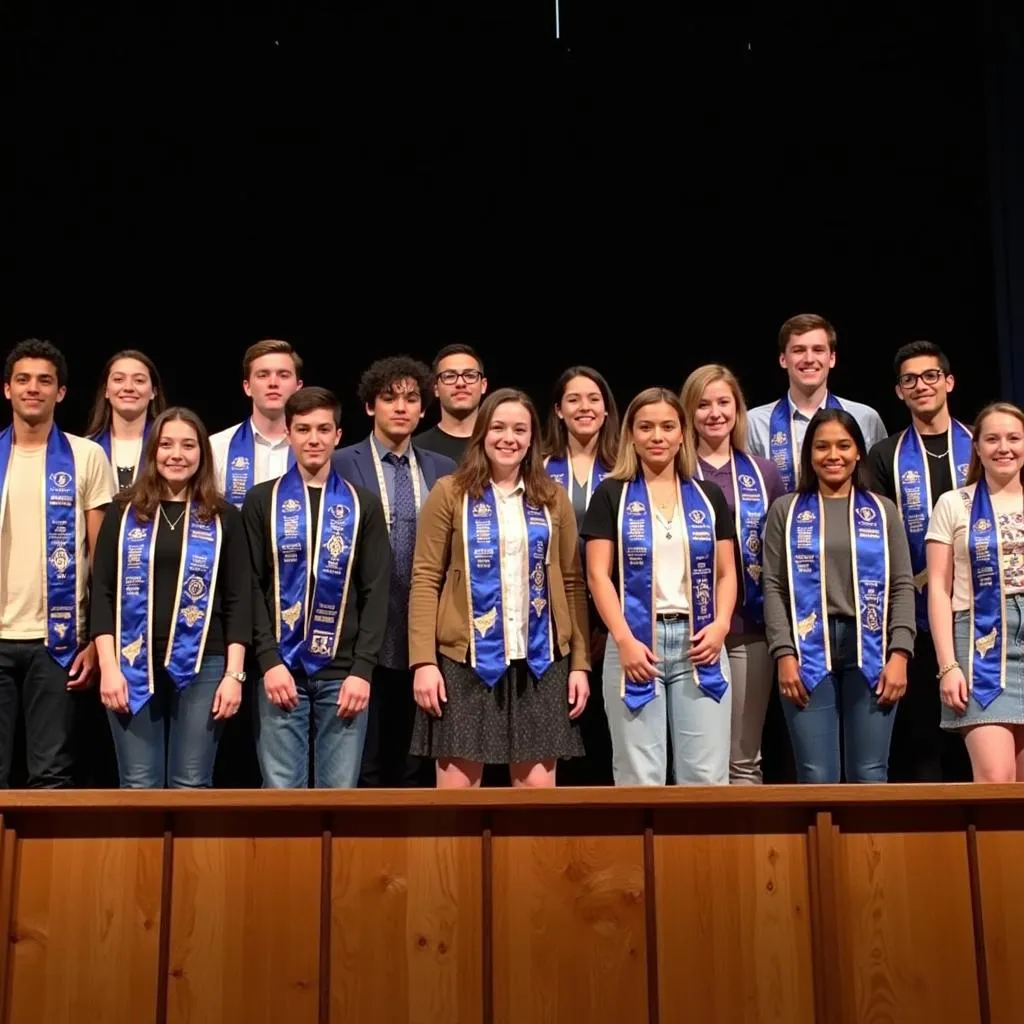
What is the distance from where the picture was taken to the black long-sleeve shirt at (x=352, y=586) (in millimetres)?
3330

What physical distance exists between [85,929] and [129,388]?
1798 mm

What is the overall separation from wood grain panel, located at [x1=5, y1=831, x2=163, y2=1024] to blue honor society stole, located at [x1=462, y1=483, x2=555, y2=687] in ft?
3.16

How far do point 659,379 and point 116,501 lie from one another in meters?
2.55

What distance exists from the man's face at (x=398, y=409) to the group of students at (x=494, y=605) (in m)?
0.21

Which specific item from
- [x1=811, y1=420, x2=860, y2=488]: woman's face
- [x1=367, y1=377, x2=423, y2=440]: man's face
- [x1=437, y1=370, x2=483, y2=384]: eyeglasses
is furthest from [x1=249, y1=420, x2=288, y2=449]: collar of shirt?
[x1=811, y1=420, x2=860, y2=488]: woman's face

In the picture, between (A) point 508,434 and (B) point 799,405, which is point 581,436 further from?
(B) point 799,405

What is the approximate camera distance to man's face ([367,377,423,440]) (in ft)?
12.5

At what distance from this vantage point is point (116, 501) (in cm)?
344

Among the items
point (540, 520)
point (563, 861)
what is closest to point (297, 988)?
point (563, 861)

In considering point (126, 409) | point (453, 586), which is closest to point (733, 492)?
point (453, 586)

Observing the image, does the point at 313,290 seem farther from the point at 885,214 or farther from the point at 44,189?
the point at 885,214

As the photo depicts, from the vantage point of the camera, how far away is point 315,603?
339cm

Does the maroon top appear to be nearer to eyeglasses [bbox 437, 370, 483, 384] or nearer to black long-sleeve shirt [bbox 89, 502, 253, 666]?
eyeglasses [bbox 437, 370, 483, 384]

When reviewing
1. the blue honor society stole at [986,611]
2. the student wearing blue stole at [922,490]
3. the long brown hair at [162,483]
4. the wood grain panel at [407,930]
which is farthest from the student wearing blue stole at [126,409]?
the blue honor society stole at [986,611]
